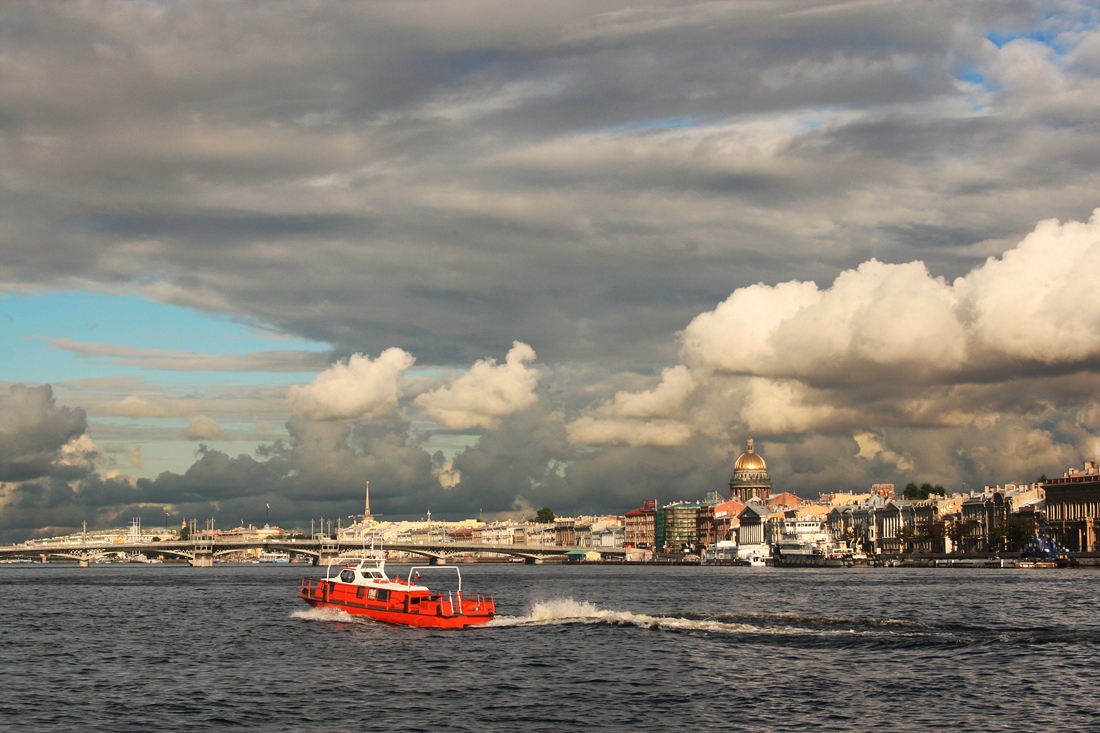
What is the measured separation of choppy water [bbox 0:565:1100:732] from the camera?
3997 cm

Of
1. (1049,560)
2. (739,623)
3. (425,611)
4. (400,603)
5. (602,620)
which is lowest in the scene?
(1049,560)

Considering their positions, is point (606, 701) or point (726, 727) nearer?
point (726, 727)

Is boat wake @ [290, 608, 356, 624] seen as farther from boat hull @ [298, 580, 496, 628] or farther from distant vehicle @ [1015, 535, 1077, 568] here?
distant vehicle @ [1015, 535, 1077, 568]

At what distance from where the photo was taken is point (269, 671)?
52.3m

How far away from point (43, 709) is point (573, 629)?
31.6 m

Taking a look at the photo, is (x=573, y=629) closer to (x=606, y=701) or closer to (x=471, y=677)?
(x=471, y=677)

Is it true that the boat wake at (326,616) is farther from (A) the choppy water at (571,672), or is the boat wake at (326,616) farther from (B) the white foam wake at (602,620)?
(B) the white foam wake at (602,620)

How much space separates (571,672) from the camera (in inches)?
1991

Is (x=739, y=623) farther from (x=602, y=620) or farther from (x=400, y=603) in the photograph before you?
(x=400, y=603)

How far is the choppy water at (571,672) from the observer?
40.0 m

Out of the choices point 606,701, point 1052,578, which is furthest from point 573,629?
point 1052,578

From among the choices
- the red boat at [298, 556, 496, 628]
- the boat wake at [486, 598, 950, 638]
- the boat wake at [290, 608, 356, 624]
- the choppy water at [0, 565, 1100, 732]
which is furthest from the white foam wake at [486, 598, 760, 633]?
the boat wake at [290, 608, 356, 624]

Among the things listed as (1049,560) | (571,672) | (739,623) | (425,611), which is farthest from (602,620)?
(1049,560)

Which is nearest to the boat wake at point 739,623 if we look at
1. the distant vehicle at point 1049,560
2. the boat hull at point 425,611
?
the boat hull at point 425,611
